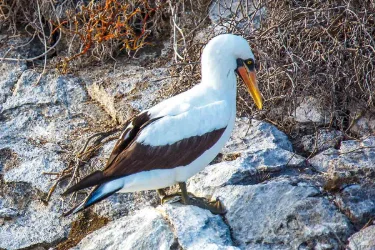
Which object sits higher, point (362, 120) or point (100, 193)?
point (100, 193)

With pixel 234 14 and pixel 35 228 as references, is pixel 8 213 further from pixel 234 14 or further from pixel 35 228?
pixel 234 14

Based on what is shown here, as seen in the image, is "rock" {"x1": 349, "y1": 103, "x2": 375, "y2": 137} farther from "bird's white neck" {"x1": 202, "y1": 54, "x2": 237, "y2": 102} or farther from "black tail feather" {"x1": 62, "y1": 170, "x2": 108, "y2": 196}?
"black tail feather" {"x1": 62, "y1": 170, "x2": 108, "y2": 196}

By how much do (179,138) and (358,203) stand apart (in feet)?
3.24

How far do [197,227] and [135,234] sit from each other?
0.33 meters

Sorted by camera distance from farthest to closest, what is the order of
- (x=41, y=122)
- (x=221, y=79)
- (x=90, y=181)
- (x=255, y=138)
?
1. (x=41, y=122)
2. (x=255, y=138)
3. (x=221, y=79)
4. (x=90, y=181)

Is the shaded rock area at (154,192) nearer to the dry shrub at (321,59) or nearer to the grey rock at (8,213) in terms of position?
the grey rock at (8,213)

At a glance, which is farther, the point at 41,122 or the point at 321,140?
the point at 41,122

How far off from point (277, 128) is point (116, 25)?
1521 mm

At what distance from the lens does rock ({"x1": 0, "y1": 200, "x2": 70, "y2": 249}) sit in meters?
4.71

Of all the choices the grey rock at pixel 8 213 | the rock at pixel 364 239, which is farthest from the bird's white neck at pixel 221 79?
the grey rock at pixel 8 213

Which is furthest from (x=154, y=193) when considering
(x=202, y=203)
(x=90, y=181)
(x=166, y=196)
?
(x=90, y=181)

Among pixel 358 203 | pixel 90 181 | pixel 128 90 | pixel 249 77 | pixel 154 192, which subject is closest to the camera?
pixel 90 181

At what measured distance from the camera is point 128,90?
19.2 ft

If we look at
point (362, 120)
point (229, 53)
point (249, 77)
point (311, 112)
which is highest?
point (229, 53)
